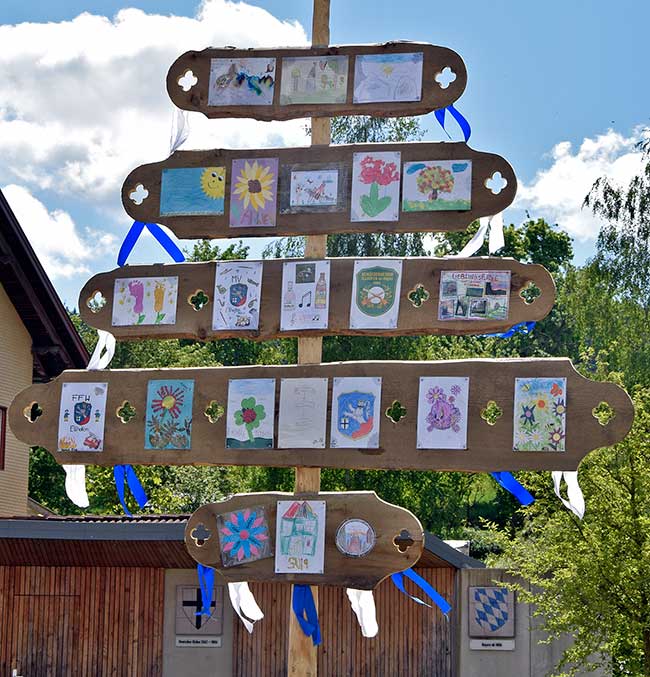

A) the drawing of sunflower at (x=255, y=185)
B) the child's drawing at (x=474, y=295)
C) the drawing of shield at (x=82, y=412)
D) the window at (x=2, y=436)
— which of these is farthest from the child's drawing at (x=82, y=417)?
the window at (x=2, y=436)

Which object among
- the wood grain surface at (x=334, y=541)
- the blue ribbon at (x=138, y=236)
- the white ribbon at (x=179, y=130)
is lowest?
the wood grain surface at (x=334, y=541)

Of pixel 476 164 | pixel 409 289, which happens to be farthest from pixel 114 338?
pixel 476 164

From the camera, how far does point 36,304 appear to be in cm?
2102

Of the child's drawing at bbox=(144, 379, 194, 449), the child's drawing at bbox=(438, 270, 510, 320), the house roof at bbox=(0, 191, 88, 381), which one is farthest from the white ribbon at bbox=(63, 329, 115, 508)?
the house roof at bbox=(0, 191, 88, 381)

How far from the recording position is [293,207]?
376 inches

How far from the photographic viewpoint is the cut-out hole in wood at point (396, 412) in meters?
9.03

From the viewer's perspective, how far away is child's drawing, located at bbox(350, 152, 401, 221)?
941 centimetres

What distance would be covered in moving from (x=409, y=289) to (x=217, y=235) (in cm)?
166

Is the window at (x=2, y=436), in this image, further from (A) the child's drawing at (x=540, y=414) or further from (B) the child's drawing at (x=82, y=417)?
(A) the child's drawing at (x=540, y=414)

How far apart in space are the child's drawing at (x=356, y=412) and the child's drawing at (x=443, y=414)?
33 cm

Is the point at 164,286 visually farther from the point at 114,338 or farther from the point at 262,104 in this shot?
the point at 262,104

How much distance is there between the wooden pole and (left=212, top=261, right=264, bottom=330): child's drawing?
42 cm

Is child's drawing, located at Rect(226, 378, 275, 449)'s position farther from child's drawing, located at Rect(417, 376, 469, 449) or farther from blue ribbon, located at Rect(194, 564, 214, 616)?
child's drawing, located at Rect(417, 376, 469, 449)

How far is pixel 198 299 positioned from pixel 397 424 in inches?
77.9
